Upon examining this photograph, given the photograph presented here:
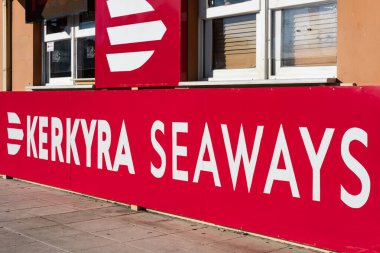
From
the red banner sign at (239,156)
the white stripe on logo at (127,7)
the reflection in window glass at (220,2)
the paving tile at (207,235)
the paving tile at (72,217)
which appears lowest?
the paving tile at (72,217)

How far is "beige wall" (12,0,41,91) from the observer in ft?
31.7

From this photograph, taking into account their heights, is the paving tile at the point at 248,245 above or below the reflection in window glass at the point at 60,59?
below

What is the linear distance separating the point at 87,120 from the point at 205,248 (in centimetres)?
323

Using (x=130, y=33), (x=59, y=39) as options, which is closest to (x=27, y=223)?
(x=130, y=33)

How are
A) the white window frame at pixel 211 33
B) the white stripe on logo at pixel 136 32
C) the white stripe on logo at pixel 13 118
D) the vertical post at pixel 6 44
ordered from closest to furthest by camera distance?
the white window frame at pixel 211 33 < the white stripe on logo at pixel 136 32 < the white stripe on logo at pixel 13 118 < the vertical post at pixel 6 44

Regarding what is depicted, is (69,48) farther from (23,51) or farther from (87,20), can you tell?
(23,51)

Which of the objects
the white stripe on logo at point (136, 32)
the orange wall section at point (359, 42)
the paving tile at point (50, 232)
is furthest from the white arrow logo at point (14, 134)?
the orange wall section at point (359, 42)

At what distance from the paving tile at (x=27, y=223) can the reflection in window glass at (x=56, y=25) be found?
3.79 metres

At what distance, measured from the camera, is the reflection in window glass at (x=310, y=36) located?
534 centimetres

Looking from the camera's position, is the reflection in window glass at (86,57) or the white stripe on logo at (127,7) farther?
the reflection in window glass at (86,57)

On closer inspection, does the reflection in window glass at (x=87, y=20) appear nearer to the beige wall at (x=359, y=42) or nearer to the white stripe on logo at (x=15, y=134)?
the white stripe on logo at (x=15, y=134)

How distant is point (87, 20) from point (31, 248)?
448 centimetres

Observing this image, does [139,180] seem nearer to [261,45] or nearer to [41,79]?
[261,45]

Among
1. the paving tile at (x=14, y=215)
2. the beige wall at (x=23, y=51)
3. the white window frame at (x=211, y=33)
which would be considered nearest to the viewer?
the white window frame at (x=211, y=33)
